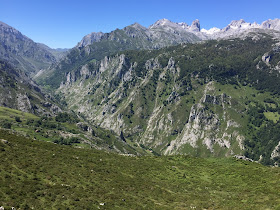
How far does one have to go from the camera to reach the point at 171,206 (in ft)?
132

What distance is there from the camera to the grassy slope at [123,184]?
33031 millimetres

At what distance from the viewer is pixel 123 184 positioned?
4706 centimetres

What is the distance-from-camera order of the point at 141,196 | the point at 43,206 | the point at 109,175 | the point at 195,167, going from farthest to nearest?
the point at 195,167, the point at 109,175, the point at 141,196, the point at 43,206

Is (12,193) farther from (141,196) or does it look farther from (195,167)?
(195,167)

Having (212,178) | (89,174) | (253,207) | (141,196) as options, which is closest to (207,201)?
(253,207)

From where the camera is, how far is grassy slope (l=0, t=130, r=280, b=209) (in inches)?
1300

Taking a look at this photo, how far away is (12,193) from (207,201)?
37.5m

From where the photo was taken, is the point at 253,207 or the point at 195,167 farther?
the point at 195,167

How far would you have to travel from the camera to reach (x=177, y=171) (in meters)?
66.1

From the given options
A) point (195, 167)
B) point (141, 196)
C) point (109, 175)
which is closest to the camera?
point (141, 196)

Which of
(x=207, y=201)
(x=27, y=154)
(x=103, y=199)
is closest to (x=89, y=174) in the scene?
(x=103, y=199)

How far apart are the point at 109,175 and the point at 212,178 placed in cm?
3251

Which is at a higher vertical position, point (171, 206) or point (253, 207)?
point (253, 207)

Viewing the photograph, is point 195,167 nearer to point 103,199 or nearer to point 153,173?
point 153,173
